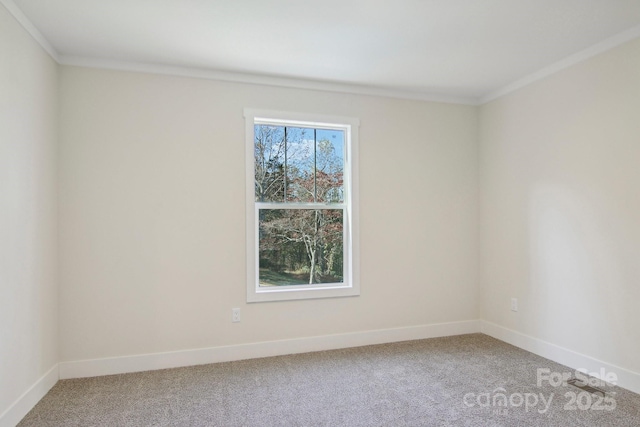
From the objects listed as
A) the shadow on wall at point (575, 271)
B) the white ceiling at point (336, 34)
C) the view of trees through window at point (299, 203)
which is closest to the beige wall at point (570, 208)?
the shadow on wall at point (575, 271)

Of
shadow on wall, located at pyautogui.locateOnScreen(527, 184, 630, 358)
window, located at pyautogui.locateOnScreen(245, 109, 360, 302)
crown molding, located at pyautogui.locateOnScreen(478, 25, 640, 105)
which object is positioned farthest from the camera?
window, located at pyautogui.locateOnScreen(245, 109, 360, 302)

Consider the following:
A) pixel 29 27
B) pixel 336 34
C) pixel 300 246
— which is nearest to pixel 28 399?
pixel 300 246

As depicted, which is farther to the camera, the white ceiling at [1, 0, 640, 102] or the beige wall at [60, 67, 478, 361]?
the beige wall at [60, 67, 478, 361]

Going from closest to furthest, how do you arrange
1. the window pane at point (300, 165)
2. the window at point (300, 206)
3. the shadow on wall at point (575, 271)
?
the shadow on wall at point (575, 271)
the window at point (300, 206)
the window pane at point (300, 165)

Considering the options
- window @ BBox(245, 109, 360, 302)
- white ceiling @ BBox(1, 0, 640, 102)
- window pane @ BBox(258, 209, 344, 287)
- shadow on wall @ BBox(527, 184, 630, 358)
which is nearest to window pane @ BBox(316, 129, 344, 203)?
window @ BBox(245, 109, 360, 302)

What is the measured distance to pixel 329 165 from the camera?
3752 millimetres

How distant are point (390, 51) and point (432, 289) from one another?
2.38 m

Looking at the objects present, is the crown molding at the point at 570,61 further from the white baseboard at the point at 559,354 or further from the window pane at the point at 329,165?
the white baseboard at the point at 559,354

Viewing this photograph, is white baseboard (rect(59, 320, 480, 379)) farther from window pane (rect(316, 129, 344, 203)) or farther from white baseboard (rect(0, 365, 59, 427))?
window pane (rect(316, 129, 344, 203))

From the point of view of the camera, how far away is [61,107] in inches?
117

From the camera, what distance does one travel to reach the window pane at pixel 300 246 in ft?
11.7

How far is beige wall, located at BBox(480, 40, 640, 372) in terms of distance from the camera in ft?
8.87

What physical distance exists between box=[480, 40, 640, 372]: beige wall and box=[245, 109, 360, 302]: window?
1.51 m

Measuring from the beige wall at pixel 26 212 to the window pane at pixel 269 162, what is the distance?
1.59m
